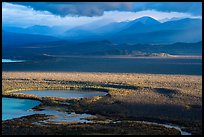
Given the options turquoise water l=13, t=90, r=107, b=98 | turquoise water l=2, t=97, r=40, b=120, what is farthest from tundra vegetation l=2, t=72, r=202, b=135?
turquoise water l=13, t=90, r=107, b=98

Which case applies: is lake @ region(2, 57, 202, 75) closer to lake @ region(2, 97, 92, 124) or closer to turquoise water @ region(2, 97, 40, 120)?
turquoise water @ region(2, 97, 40, 120)

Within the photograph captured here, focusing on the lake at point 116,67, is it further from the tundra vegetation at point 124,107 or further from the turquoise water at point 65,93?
the turquoise water at point 65,93

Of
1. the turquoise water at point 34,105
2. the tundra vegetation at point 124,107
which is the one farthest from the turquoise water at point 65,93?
the tundra vegetation at point 124,107

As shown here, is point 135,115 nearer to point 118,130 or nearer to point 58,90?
point 118,130

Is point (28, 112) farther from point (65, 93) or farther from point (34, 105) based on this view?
point (65, 93)

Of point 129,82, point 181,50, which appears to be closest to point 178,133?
point 129,82

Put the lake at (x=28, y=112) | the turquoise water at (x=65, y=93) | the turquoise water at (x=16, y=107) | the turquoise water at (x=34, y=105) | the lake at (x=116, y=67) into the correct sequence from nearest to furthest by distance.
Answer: the lake at (x=28, y=112) → the turquoise water at (x=34, y=105) → the turquoise water at (x=16, y=107) → the turquoise water at (x=65, y=93) → the lake at (x=116, y=67)
